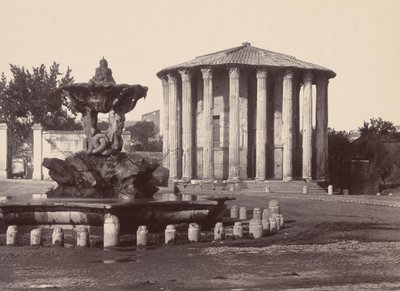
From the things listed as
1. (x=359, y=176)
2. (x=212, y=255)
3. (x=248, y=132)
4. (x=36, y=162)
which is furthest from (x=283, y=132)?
(x=212, y=255)

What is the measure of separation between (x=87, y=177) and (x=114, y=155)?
4.09 feet

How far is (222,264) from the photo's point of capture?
11508 millimetres

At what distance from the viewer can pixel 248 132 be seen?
5041cm

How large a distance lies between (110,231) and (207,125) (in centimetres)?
3470

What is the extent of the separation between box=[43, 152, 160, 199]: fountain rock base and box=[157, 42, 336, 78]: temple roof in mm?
29257

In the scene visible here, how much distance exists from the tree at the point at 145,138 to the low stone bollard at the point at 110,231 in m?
60.5

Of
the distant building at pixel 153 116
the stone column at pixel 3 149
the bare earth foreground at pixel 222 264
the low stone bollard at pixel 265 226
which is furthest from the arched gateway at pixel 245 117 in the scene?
the distant building at pixel 153 116

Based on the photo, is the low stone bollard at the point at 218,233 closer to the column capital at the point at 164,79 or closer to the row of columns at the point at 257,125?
the row of columns at the point at 257,125

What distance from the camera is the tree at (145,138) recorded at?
252 ft

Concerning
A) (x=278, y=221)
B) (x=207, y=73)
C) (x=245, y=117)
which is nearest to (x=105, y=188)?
(x=278, y=221)

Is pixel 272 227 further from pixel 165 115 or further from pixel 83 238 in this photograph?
pixel 165 115

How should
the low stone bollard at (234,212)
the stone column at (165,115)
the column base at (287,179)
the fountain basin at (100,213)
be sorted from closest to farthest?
the fountain basin at (100,213), the low stone bollard at (234,212), the column base at (287,179), the stone column at (165,115)

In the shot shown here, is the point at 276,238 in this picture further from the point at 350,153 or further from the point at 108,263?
the point at 350,153

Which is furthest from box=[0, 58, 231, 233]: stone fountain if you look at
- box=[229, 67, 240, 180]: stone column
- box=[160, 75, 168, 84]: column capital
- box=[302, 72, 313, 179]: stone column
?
box=[160, 75, 168, 84]: column capital
